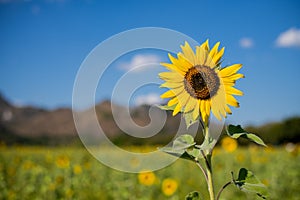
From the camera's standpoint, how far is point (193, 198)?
103 cm

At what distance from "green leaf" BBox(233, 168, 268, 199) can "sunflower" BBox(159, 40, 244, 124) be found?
0.58ft

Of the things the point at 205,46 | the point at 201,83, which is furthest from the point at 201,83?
the point at 205,46

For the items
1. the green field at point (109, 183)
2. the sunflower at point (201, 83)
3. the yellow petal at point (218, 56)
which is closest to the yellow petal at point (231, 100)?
the sunflower at point (201, 83)

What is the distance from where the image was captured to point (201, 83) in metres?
1.02

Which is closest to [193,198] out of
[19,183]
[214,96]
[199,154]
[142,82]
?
[199,154]

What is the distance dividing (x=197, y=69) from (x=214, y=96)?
9 cm

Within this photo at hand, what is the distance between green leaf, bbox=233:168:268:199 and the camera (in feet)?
3.18

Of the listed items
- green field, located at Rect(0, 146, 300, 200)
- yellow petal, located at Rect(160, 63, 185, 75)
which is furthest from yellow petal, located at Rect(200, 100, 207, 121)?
green field, located at Rect(0, 146, 300, 200)

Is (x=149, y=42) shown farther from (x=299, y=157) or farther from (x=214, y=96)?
(x=299, y=157)

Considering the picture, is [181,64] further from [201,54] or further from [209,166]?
[209,166]

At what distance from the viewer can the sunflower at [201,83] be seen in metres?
1.01

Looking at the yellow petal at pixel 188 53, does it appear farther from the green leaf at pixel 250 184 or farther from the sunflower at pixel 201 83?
the green leaf at pixel 250 184

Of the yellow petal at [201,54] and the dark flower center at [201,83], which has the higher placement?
the yellow petal at [201,54]

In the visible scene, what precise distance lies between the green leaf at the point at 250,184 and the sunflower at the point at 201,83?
0.18m
